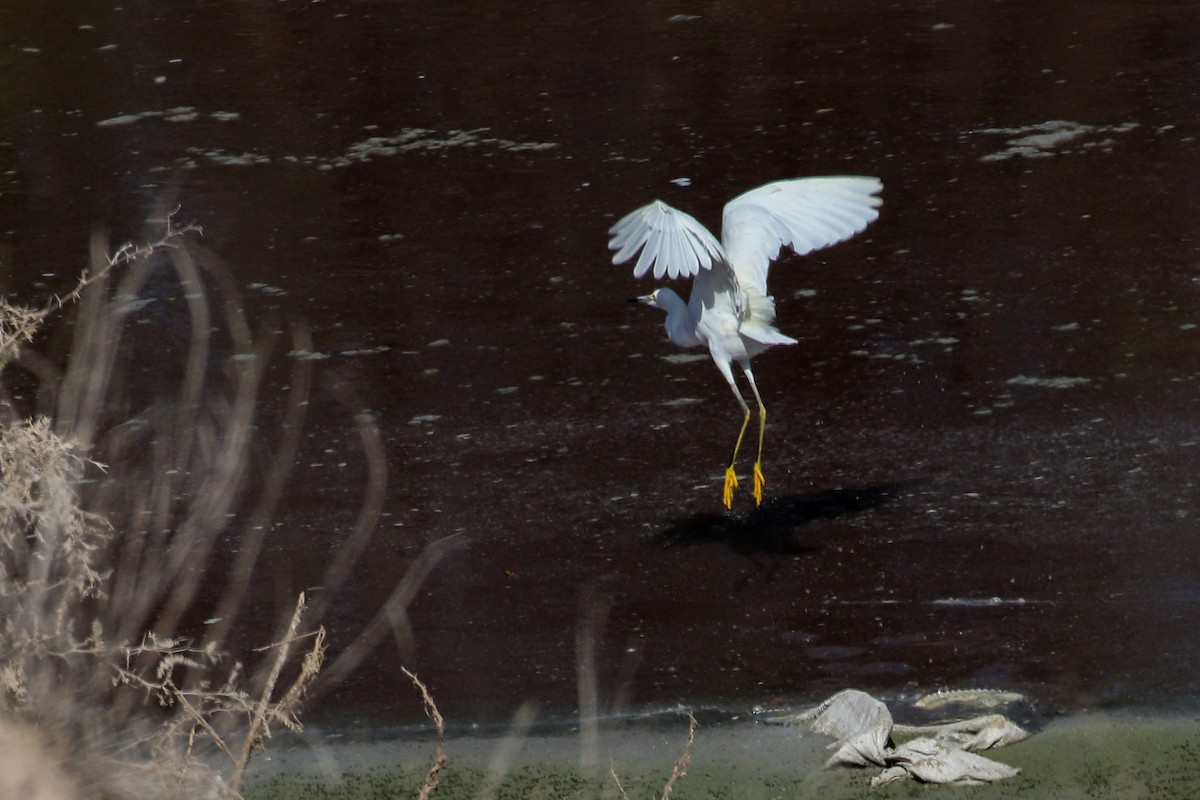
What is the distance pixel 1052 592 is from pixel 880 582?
474 mm

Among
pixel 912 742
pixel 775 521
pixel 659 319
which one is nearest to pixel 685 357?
pixel 659 319

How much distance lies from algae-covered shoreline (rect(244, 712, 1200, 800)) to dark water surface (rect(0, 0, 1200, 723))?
0.15 meters

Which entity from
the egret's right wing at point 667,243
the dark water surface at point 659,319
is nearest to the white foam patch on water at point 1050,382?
the dark water surface at point 659,319

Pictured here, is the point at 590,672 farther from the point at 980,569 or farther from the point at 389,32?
the point at 389,32

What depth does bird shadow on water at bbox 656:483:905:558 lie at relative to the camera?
16.9 feet

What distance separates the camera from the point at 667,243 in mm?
5191

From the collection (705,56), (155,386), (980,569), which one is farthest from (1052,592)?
(705,56)

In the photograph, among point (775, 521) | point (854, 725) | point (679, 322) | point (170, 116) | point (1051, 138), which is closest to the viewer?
point (854, 725)

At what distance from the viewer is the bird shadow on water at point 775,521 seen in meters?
5.16

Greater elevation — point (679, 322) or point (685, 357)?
point (679, 322)

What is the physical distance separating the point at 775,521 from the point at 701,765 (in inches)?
53.7

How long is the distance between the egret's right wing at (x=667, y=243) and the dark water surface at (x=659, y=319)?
0.80m

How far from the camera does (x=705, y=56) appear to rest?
33.7 feet

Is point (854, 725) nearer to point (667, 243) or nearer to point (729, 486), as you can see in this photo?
point (729, 486)
